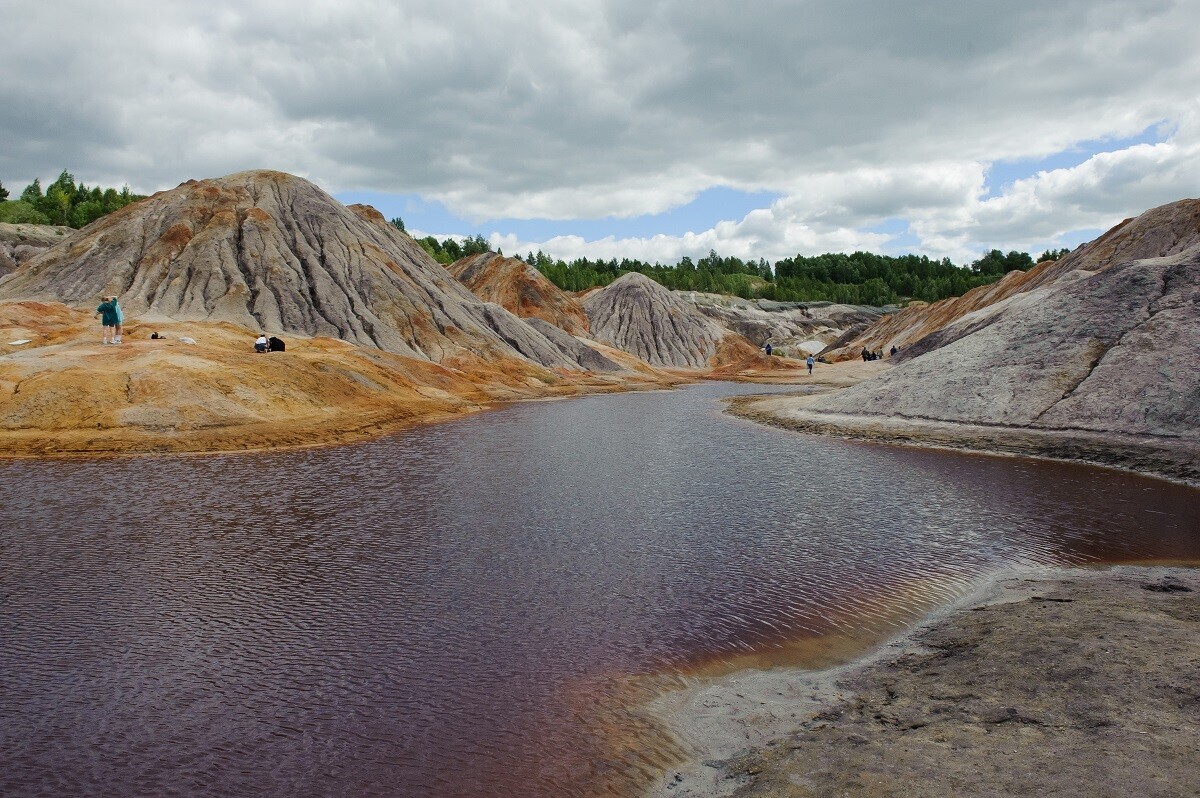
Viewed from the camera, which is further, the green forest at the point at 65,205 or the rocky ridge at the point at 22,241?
the green forest at the point at 65,205

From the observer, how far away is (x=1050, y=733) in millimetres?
7316

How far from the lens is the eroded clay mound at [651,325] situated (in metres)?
123

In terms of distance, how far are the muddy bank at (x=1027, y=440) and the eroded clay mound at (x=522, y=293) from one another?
75.6 meters

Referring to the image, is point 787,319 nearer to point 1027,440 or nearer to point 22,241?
point 1027,440

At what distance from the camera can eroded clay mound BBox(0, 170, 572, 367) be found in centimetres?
6384

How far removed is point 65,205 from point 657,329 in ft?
401

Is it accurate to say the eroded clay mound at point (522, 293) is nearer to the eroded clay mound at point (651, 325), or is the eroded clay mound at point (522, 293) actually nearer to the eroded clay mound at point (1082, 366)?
the eroded clay mound at point (651, 325)

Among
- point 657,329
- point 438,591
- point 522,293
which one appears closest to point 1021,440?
point 438,591

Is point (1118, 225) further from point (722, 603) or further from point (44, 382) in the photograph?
point (44, 382)

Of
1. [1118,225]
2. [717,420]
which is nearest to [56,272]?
[717,420]

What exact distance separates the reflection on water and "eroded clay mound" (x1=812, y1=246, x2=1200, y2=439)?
5.66 meters

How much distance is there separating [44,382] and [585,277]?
15869cm

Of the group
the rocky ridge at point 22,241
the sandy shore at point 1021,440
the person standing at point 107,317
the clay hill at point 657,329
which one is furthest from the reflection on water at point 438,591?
the rocky ridge at point 22,241

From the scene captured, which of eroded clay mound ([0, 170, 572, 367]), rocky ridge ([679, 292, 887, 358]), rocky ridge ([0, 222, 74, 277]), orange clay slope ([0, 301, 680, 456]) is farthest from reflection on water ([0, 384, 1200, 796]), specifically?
rocky ridge ([679, 292, 887, 358])
